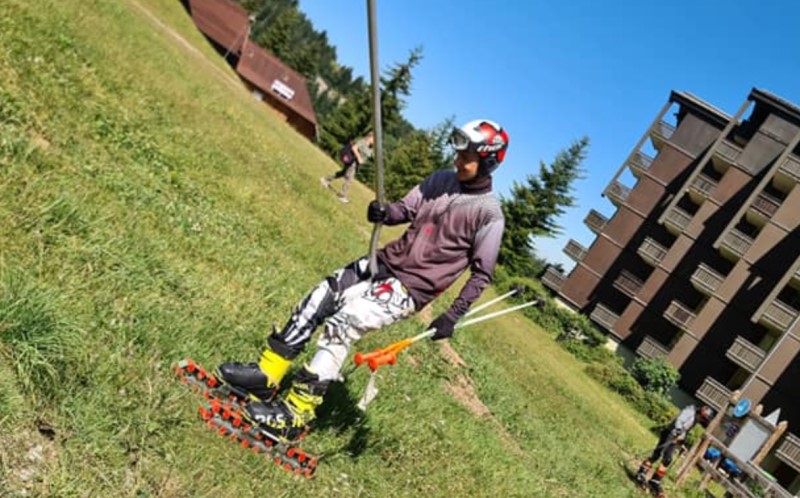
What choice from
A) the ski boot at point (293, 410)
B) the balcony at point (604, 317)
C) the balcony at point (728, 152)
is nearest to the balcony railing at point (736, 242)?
the balcony at point (728, 152)

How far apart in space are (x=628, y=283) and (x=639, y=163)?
9851mm

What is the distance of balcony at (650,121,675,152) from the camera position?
55.6m

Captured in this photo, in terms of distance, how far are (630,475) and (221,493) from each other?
15698 millimetres

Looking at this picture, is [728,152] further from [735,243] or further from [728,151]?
Result: [735,243]

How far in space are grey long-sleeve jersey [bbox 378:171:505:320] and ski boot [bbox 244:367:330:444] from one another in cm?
124

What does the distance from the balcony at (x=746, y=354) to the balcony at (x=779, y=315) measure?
189cm

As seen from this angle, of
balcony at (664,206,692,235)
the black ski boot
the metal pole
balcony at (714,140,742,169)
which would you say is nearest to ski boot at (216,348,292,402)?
the black ski boot

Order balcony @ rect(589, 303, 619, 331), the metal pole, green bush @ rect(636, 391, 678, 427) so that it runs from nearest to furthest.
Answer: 1. the metal pole
2. green bush @ rect(636, 391, 678, 427)
3. balcony @ rect(589, 303, 619, 331)

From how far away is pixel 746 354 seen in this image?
46.2 m

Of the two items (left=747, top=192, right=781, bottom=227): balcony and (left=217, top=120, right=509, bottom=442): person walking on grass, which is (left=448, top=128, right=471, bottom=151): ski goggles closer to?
(left=217, top=120, right=509, bottom=442): person walking on grass

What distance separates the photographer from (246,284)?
9.34m

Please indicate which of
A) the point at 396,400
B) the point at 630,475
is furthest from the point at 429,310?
the point at 396,400

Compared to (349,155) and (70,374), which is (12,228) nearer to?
(70,374)

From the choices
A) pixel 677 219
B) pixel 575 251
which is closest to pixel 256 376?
pixel 677 219
